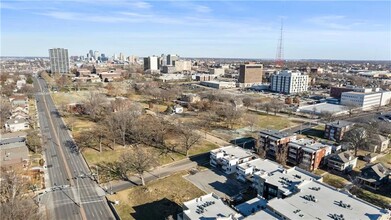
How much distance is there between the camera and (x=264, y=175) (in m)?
39.1

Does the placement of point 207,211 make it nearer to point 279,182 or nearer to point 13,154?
point 279,182

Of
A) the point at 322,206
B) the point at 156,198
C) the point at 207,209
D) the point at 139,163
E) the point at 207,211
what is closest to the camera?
the point at 322,206

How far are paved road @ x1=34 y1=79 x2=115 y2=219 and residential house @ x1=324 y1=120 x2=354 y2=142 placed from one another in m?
54.0

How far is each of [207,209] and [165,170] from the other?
729 inches

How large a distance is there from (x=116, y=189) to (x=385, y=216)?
115 ft

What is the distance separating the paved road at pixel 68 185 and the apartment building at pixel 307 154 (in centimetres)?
3451

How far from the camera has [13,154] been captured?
4850cm

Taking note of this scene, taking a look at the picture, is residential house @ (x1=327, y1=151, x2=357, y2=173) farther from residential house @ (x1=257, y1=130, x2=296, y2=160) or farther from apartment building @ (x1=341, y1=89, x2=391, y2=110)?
apartment building @ (x1=341, y1=89, x2=391, y2=110)

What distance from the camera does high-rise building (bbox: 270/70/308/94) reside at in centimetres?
13450

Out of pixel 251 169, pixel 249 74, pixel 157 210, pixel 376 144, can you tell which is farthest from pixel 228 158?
pixel 249 74

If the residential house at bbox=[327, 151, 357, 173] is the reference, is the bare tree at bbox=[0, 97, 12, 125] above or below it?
above

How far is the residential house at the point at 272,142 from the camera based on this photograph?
176 feet

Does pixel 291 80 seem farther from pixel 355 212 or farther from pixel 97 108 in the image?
pixel 355 212

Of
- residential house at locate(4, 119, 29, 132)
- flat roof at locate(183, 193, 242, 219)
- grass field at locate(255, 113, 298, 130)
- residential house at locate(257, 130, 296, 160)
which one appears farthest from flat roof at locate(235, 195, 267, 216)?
residential house at locate(4, 119, 29, 132)
